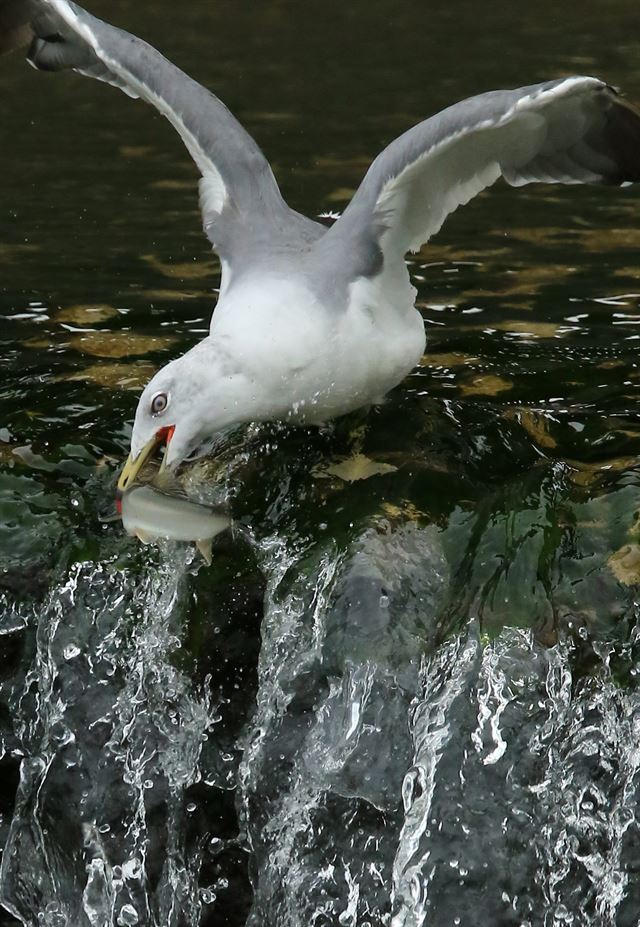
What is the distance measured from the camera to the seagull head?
484cm

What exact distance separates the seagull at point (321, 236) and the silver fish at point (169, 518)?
0.31 m

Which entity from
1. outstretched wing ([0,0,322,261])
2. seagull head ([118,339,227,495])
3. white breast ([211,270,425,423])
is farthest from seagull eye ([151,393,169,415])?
outstretched wing ([0,0,322,261])

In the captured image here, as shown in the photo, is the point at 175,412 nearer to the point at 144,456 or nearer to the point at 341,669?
the point at 144,456

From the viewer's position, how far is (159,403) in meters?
4.84

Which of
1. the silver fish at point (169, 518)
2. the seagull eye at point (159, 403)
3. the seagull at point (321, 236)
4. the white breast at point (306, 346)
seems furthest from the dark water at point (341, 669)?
the silver fish at point (169, 518)

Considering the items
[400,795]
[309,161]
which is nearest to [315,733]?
[400,795]

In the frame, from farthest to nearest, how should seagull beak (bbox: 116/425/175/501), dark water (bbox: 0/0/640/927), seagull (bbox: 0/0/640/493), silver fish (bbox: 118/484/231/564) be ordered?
seagull (bbox: 0/0/640/493) < seagull beak (bbox: 116/425/175/501) < dark water (bbox: 0/0/640/927) < silver fish (bbox: 118/484/231/564)

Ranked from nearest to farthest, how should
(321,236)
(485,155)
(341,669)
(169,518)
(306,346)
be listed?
(169,518), (341,669), (306,346), (485,155), (321,236)

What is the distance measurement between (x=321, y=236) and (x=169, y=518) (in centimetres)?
169

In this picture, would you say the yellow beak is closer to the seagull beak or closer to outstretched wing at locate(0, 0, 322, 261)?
the seagull beak

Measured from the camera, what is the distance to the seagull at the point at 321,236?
16.4ft

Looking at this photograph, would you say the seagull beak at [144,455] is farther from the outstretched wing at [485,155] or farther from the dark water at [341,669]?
the outstretched wing at [485,155]

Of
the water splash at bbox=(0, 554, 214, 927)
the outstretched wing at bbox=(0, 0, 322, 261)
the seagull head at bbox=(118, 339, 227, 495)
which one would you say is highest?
the outstretched wing at bbox=(0, 0, 322, 261)

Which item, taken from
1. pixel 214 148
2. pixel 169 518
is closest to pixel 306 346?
pixel 169 518
